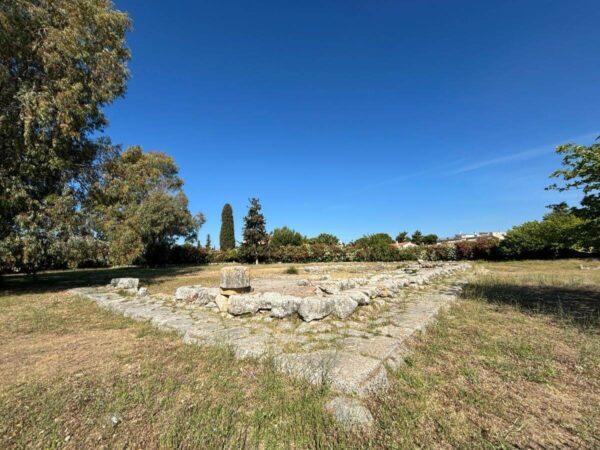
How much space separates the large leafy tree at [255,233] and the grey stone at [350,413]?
894 inches

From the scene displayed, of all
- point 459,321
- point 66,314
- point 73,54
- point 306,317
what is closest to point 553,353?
point 459,321

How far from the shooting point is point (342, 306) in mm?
4355

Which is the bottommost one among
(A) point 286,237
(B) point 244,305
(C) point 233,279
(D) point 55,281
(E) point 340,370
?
(E) point 340,370

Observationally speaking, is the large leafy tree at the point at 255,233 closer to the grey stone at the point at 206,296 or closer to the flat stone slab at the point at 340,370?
the grey stone at the point at 206,296

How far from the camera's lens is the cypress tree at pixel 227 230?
35938 millimetres

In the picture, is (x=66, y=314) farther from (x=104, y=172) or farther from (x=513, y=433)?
(x=513, y=433)

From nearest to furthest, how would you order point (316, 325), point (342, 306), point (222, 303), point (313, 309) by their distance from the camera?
point (316, 325) → point (313, 309) → point (342, 306) → point (222, 303)

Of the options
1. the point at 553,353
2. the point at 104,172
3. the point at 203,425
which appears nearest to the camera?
the point at 203,425

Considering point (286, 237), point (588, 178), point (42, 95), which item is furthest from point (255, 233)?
point (588, 178)

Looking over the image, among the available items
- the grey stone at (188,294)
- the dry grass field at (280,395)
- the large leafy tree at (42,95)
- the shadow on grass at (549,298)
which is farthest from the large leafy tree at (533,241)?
the large leafy tree at (42,95)

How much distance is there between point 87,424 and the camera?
2.04m

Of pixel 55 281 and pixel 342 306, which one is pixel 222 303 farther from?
pixel 55 281

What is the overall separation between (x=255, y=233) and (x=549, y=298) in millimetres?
Answer: 20810

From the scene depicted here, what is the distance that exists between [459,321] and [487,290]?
352 centimetres
